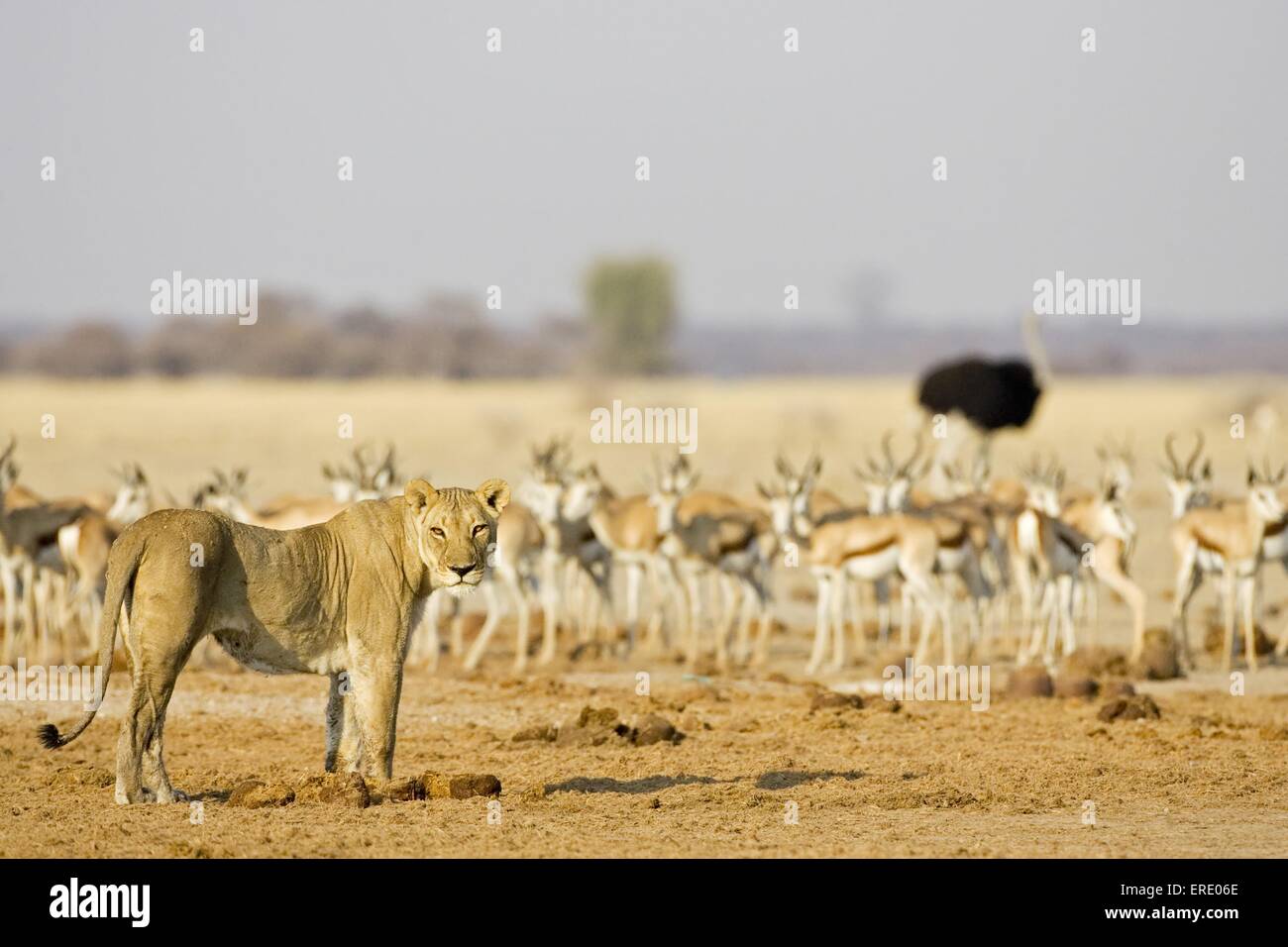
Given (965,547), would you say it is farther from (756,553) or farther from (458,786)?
(458,786)

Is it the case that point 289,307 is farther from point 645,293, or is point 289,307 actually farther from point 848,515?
point 848,515

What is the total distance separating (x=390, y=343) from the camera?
11188 centimetres

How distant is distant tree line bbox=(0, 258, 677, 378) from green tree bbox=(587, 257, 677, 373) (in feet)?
0.21

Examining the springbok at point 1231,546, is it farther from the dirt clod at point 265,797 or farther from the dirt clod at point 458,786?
the dirt clod at point 265,797

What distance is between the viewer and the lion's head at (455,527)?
37.7 ft

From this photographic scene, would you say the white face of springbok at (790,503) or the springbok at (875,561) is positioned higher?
the white face of springbok at (790,503)

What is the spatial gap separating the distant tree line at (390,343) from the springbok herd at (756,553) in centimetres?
6889

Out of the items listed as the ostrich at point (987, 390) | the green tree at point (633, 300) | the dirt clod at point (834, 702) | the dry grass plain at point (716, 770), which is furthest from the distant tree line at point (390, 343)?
the dirt clod at point (834, 702)

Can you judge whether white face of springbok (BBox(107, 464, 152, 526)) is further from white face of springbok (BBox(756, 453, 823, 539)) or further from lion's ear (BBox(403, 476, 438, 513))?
lion's ear (BBox(403, 476, 438, 513))

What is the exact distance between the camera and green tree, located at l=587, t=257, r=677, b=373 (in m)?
125

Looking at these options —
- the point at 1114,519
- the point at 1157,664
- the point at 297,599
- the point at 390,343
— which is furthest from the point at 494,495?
the point at 390,343

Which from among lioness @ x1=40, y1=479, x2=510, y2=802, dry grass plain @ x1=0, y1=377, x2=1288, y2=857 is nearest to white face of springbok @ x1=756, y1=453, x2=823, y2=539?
dry grass plain @ x1=0, y1=377, x2=1288, y2=857

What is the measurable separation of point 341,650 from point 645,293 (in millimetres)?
115009
